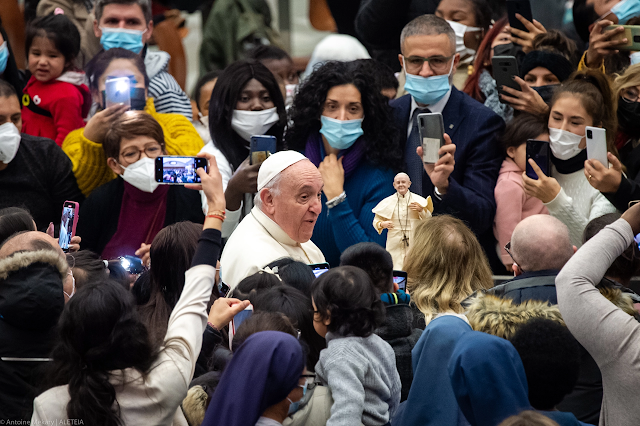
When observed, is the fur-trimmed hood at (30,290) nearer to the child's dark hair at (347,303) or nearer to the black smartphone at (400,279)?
the child's dark hair at (347,303)

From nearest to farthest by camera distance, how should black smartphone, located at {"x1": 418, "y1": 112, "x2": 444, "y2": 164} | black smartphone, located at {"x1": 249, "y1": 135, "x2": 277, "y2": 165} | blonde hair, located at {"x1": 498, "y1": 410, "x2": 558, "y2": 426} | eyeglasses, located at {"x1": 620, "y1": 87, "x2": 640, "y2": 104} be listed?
blonde hair, located at {"x1": 498, "y1": 410, "x2": 558, "y2": 426} < black smartphone, located at {"x1": 418, "y1": 112, "x2": 444, "y2": 164} < black smartphone, located at {"x1": 249, "y1": 135, "x2": 277, "y2": 165} < eyeglasses, located at {"x1": 620, "y1": 87, "x2": 640, "y2": 104}

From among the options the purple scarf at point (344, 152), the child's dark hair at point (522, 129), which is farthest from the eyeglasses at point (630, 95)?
the purple scarf at point (344, 152)

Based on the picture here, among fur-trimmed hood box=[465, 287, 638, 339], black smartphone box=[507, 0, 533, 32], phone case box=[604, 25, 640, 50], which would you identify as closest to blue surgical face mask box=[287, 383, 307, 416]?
fur-trimmed hood box=[465, 287, 638, 339]

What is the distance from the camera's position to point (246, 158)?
5.74 meters

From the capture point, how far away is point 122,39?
6746mm

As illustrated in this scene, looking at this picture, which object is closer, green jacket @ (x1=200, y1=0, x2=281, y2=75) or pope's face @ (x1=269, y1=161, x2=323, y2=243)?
pope's face @ (x1=269, y1=161, x2=323, y2=243)

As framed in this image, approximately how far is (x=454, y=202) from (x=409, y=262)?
118cm

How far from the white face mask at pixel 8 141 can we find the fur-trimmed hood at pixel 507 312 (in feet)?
11.5

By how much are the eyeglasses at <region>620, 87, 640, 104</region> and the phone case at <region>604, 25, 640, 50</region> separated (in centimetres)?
46

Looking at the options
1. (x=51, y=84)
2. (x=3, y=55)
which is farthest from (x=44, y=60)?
(x=3, y=55)

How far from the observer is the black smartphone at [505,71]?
575 cm

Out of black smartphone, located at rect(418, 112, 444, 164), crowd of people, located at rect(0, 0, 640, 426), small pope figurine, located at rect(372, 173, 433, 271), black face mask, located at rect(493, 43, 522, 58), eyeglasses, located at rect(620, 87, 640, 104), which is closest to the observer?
crowd of people, located at rect(0, 0, 640, 426)

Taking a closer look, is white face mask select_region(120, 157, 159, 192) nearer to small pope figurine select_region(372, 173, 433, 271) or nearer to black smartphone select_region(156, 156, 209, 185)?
black smartphone select_region(156, 156, 209, 185)

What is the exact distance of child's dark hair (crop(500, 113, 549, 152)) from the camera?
5.59m
